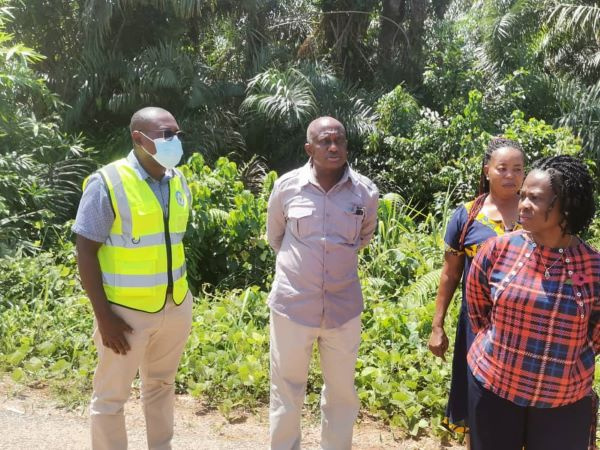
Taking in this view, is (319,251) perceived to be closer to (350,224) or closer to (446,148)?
(350,224)

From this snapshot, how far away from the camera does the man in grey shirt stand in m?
3.28

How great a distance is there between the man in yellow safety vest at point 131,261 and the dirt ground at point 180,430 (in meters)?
0.96

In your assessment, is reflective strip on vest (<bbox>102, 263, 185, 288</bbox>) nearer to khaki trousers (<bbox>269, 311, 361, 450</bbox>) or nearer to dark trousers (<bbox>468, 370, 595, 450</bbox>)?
khaki trousers (<bbox>269, 311, 361, 450</bbox>)

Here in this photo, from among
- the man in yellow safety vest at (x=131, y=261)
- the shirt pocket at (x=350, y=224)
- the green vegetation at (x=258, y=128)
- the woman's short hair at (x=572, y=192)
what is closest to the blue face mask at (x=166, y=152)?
the man in yellow safety vest at (x=131, y=261)

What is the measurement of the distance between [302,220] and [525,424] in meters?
1.35

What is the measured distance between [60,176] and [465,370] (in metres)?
6.81

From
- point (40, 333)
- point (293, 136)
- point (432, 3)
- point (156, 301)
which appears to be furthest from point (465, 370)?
point (432, 3)

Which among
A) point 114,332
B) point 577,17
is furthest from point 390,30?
point 114,332

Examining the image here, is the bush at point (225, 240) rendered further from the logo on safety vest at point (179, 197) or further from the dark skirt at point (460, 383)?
the dark skirt at point (460, 383)

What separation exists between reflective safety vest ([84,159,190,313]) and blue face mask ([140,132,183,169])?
12 cm

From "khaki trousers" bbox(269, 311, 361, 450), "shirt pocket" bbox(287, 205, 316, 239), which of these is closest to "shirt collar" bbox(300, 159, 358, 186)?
"shirt pocket" bbox(287, 205, 316, 239)

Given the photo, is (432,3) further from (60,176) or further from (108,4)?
(60,176)

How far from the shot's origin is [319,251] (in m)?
3.28

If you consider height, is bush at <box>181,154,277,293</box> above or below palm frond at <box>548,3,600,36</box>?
below
